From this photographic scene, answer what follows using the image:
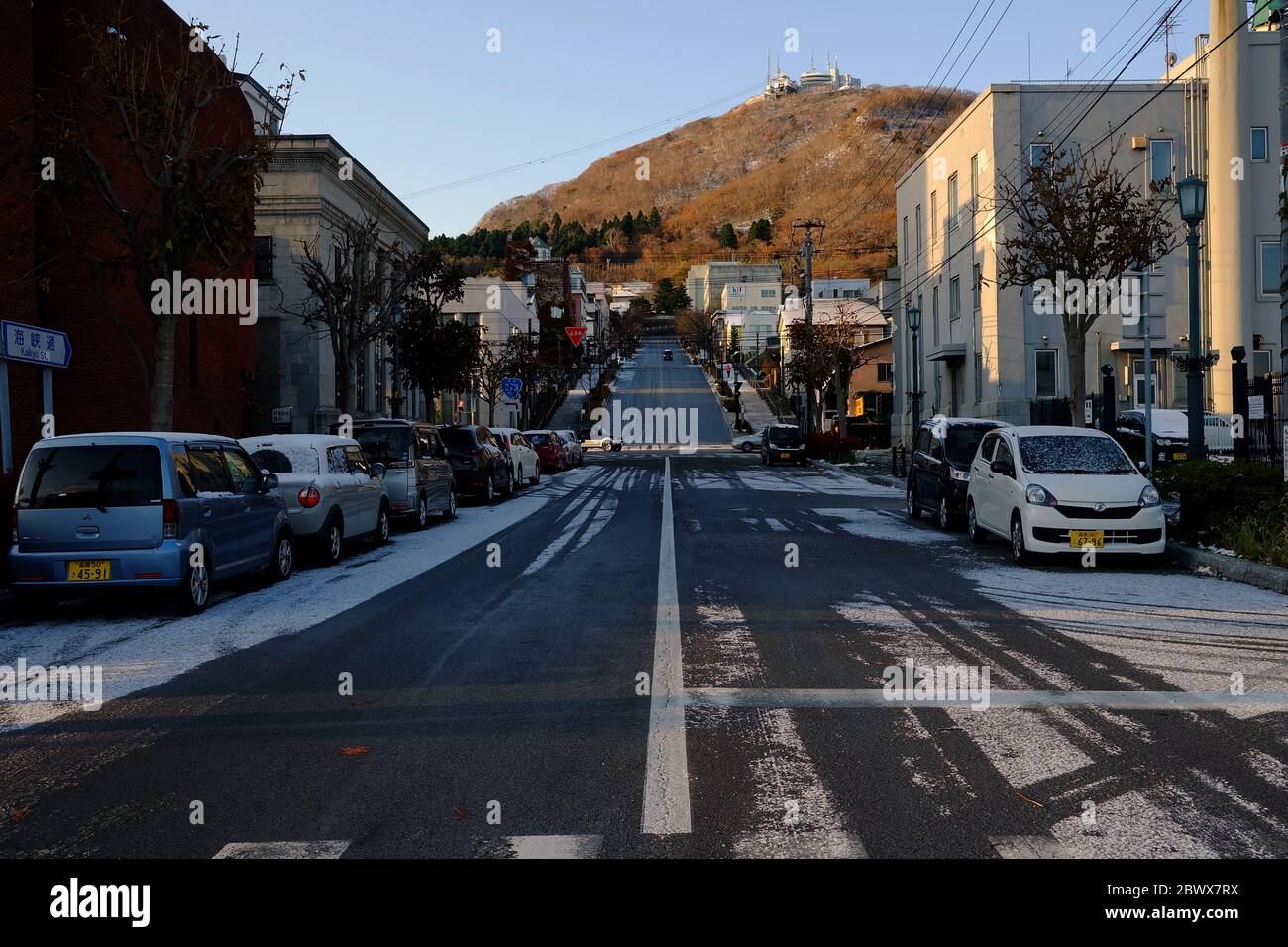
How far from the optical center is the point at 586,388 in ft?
356

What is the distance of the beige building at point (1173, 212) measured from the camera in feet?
125

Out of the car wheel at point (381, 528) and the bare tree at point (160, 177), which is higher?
the bare tree at point (160, 177)

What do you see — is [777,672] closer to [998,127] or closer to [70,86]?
Result: [70,86]

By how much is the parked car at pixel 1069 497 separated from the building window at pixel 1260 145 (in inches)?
1133

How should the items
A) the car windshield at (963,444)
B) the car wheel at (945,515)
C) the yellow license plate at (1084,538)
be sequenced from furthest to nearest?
the car windshield at (963,444), the car wheel at (945,515), the yellow license plate at (1084,538)

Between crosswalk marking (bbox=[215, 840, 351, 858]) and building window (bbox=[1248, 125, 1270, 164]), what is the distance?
138 ft

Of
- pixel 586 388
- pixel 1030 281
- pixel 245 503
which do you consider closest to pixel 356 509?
pixel 245 503

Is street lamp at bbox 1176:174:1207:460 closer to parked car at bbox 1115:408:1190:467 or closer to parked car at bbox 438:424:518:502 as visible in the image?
parked car at bbox 1115:408:1190:467

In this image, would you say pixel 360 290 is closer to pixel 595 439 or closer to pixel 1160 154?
pixel 1160 154

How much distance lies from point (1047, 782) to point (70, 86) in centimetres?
1999

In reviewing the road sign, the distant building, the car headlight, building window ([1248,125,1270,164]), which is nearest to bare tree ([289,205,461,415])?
the road sign

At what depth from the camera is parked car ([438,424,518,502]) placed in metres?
26.6

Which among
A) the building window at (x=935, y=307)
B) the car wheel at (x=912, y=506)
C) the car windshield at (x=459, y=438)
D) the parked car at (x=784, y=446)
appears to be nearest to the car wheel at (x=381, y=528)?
the car windshield at (x=459, y=438)

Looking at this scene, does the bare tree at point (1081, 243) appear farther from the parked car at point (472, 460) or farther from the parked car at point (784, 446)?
the parked car at point (784, 446)
